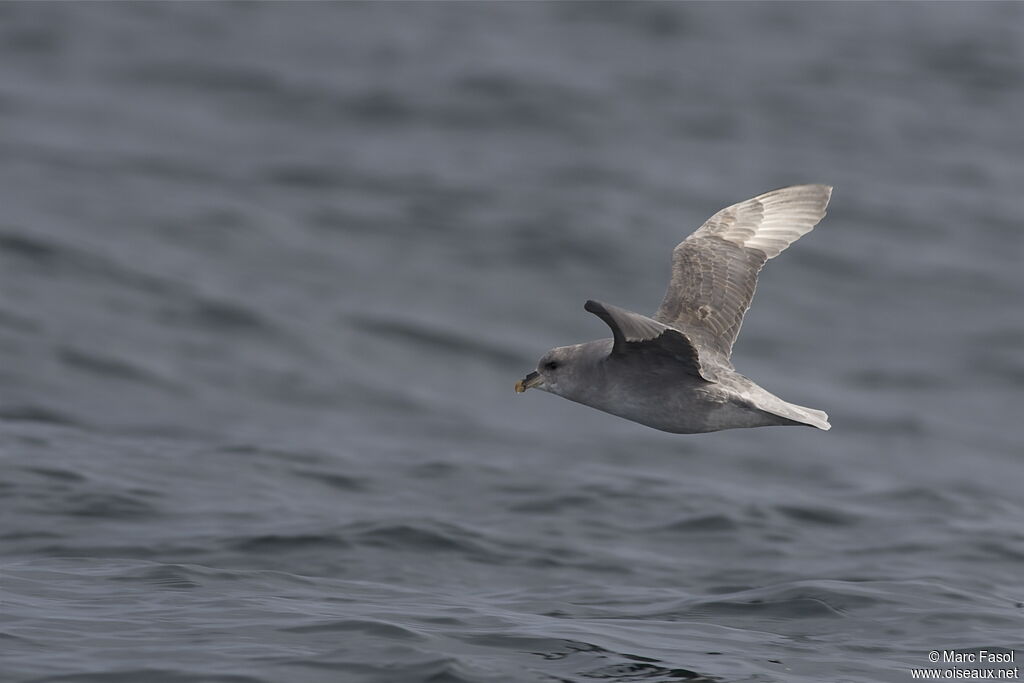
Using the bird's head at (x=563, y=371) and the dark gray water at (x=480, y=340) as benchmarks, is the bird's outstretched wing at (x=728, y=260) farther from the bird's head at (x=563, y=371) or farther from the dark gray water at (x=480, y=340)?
the dark gray water at (x=480, y=340)

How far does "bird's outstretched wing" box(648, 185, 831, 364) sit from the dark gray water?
2.02m

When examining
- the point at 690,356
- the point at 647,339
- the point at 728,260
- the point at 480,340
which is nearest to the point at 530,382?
the point at 690,356

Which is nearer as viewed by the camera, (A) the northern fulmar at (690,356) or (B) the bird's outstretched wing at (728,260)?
(A) the northern fulmar at (690,356)

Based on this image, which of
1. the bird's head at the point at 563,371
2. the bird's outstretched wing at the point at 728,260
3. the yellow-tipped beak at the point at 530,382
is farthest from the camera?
the bird's outstretched wing at the point at 728,260

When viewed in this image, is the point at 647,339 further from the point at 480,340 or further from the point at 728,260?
the point at 480,340

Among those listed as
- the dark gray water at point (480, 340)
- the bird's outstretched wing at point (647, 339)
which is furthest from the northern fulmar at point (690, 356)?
the dark gray water at point (480, 340)

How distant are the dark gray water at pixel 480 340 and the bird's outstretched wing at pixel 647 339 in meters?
1.76

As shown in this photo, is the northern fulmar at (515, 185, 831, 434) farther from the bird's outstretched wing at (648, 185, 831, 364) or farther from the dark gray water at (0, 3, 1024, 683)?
the dark gray water at (0, 3, 1024, 683)

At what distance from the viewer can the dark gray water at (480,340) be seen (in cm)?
971

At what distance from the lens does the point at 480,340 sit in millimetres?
17625

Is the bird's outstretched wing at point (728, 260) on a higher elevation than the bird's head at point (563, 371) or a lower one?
higher

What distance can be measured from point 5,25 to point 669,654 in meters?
20.1

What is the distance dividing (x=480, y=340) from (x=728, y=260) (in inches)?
295

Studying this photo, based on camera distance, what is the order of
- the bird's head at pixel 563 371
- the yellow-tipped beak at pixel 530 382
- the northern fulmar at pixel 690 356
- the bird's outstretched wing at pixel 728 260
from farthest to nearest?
the bird's outstretched wing at pixel 728 260, the yellow-tipped beak at pixel 530 382, the bird's head at pixel 563 371, the northern fulmar at pixel 690 356
